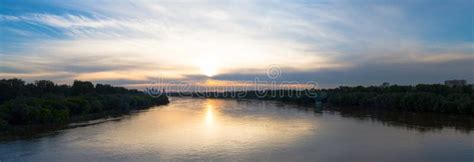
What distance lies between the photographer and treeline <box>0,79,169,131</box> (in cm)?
1708

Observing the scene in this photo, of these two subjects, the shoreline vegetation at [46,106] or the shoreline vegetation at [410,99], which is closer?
the shoreline vegetation at [46,106]

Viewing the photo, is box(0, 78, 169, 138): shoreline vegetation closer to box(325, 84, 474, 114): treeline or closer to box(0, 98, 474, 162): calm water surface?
box(0, 98, 474, 162): calm water surface

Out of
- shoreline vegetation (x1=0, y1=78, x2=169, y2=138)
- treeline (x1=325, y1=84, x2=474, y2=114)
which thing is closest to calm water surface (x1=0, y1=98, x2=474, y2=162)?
shoreline vegetation (x1=0, y1=78, x2=169, y2=138)

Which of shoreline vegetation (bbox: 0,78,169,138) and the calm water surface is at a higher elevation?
shoreline vegetation (bbox: 0,78,169,138)

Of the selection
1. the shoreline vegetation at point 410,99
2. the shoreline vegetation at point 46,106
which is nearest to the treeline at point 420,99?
the shoreline vegetation at point 410,99

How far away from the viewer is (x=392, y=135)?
15.8 m

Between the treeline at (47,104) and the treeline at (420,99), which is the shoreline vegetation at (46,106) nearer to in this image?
the treeline at (47,104)

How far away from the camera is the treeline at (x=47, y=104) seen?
17078 mm

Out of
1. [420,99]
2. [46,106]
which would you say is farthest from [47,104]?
[420,99]

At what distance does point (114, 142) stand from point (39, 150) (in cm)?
234

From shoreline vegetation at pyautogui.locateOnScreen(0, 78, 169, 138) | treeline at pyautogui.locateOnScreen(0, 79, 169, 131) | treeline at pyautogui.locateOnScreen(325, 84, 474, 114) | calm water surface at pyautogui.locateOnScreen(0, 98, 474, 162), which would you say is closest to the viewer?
calm water surface at pyautogui.locateOnScreen(0, 98, 474, 162)

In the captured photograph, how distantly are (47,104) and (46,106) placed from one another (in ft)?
2.08

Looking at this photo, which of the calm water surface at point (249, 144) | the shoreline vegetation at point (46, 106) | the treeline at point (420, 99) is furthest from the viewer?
the treeline at point (420, 99)

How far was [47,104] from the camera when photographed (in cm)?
2022
